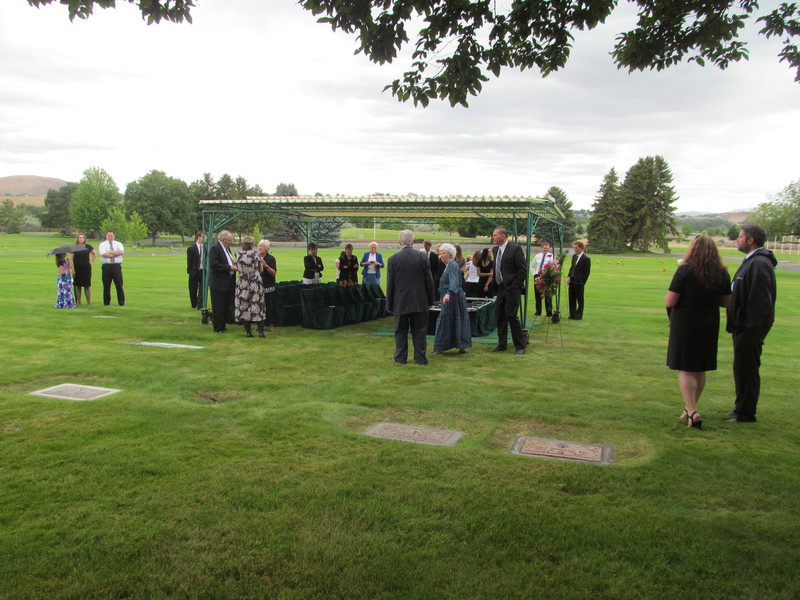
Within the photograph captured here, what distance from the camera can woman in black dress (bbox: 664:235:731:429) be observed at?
5.82 m

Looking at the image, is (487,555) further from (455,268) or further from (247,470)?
(455,268)

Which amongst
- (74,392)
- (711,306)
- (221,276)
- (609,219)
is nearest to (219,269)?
(221,276)

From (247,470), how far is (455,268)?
19.6 feet

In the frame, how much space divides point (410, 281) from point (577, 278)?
690 centimetres

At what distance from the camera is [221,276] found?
38.5 feet

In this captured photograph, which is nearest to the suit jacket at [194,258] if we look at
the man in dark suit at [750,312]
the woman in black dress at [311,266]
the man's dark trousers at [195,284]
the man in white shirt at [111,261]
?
the man's dark trousers at [195,284]

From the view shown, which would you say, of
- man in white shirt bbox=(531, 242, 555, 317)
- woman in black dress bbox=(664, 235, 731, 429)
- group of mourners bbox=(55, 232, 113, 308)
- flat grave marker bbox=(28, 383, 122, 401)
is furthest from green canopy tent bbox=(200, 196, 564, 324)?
flat grave marker bbox=(28, 383, 122, 401)

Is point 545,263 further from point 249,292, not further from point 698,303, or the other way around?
point 698,303

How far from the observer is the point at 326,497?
4.23 m

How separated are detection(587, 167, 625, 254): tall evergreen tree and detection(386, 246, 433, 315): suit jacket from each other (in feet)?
256


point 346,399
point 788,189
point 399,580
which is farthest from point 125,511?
point 788,189

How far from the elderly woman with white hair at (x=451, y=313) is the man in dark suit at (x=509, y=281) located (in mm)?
662

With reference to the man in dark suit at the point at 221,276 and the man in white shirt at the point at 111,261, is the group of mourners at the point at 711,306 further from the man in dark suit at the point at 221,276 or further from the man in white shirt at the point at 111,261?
the man in white shirt at the point at 111,261

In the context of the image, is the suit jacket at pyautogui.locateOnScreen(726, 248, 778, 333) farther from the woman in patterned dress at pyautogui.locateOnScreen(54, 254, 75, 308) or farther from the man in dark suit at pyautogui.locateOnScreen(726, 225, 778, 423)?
the woman in patterned dress at pyautogui.locateOnScreen(54, 254, 75, 308)
